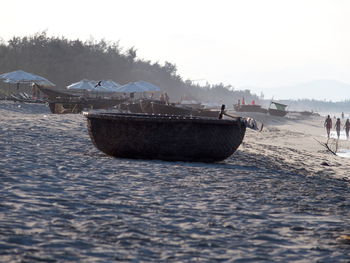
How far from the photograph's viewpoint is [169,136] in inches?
345

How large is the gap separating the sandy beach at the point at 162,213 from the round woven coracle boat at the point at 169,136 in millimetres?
589

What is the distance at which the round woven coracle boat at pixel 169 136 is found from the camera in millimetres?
8766

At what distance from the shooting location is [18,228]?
404 cm

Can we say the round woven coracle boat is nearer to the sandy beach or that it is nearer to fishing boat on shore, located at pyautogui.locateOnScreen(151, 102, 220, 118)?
the sandy beach

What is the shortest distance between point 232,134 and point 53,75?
5285cm

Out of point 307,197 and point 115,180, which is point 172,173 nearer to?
point 115,180

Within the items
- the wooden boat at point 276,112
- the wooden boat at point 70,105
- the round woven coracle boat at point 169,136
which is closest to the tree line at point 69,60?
the wooden boat at point 276,112

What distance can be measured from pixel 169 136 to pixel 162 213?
3955mm

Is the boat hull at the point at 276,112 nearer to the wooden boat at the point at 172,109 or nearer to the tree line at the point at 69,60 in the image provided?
the tree line at the point at 69,60

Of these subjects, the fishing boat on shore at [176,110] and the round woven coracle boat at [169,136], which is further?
the fishing boat on shore at [176,110]

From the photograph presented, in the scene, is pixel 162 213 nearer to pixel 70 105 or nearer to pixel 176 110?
pixel 176 110

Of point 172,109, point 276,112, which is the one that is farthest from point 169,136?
point 276,112

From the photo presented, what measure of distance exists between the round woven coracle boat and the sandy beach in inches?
23.2

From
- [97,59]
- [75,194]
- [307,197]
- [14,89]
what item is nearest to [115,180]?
[75,194]
